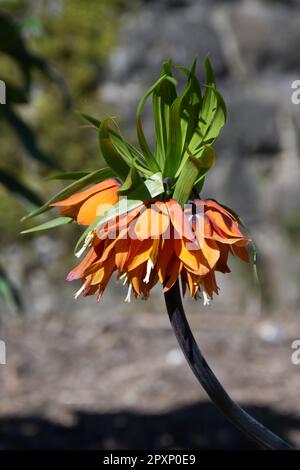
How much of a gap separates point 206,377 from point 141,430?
5.63ft

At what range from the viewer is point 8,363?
10.00 ft

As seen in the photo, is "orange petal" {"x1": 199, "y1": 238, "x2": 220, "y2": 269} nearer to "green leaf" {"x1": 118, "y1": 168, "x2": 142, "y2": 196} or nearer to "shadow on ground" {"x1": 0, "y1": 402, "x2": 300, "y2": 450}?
"green leaf" {"x1": 118, "y1": 168, "x2": 142, "y2": 196}

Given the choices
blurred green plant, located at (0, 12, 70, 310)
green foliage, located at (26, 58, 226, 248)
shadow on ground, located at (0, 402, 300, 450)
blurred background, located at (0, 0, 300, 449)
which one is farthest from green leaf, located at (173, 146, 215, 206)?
blurred background, located at (0, 0, 300, 449)

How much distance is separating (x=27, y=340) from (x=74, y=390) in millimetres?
492

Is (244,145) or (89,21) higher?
(89,21)

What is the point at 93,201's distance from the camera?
84 centimetres

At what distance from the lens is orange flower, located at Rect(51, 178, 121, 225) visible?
2.77 feet

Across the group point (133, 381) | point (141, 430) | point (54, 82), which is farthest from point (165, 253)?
point (54, 82)

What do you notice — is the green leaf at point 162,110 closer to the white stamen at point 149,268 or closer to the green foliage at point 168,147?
the green foliage at point 168,147

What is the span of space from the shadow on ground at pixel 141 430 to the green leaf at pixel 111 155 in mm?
1619

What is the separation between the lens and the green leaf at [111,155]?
0.79 metres

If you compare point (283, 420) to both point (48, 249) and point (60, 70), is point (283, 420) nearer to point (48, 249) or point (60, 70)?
point (48, 249)

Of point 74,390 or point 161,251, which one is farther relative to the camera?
point 74,390

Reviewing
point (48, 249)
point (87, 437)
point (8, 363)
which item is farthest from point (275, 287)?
point (87, 437)
